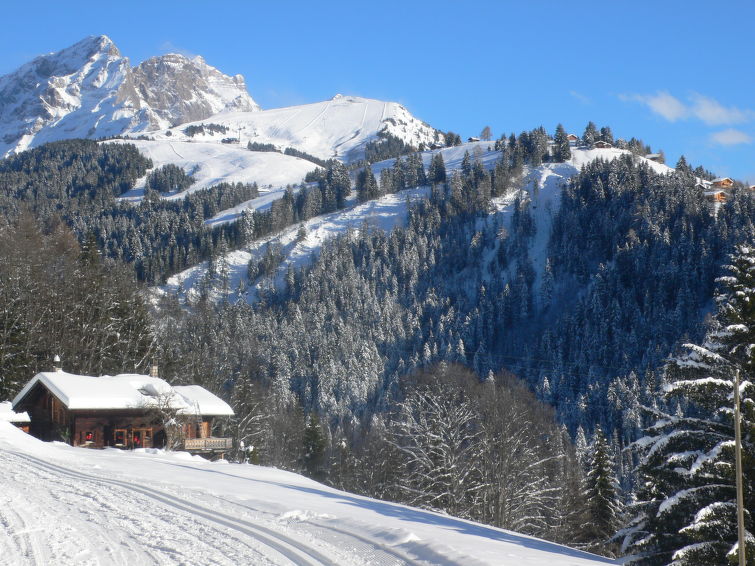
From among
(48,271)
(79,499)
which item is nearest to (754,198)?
(48,271)

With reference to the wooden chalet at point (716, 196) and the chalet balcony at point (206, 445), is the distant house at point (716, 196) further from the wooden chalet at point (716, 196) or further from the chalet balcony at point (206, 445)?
the chalet balcony at point (206, 445)

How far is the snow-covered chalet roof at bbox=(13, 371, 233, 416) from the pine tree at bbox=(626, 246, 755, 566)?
26.7 metres

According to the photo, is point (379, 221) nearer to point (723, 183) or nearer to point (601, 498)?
point (723, 183)

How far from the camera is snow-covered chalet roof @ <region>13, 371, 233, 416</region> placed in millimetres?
36094

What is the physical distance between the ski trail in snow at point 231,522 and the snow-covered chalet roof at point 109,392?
1746cm

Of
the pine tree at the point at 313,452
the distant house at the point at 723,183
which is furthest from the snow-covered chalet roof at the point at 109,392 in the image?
the distant house at the point at 723,183

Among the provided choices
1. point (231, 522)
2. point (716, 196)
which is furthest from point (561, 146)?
point (231, 522)

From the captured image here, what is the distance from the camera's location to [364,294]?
Answer: 147125 mm

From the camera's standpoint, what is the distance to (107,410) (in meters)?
37.2

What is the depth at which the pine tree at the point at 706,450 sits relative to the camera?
15.0 m

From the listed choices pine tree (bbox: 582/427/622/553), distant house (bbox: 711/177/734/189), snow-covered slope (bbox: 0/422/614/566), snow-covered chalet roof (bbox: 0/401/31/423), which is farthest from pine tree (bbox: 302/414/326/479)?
distant house (bbox: 711/177/734/189)

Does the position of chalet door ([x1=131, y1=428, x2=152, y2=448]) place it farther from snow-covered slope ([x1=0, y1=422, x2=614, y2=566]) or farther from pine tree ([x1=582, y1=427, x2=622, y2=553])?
pine tree ([x1=582, y1=427, x2=622, y2=553])

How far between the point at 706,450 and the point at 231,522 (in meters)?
11.2

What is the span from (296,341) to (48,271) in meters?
79.0
